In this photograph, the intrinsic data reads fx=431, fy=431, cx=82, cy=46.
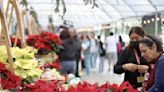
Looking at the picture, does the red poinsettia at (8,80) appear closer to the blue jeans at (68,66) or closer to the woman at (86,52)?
→ the blue jeans at (68,66)

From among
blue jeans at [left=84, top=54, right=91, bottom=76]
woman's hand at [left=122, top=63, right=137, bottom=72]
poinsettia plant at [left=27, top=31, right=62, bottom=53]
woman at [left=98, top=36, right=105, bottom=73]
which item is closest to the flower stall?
woman's hand at [left=122, top=63, right=137, bottom=72]

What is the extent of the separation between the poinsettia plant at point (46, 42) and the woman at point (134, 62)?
2418mm

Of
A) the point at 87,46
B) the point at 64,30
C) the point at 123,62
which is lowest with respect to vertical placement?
the point at 87,46

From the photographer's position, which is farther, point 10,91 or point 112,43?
point 112,43

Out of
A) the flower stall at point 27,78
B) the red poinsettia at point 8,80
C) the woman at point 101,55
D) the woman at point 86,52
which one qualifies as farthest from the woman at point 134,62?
the woman at point 101,55

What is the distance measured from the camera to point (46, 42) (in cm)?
700

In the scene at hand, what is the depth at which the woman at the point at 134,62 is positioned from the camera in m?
4.33

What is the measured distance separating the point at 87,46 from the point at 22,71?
36.1 feet

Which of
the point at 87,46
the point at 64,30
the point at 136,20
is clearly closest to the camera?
the point at 64,30

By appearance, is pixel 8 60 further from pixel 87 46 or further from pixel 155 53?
pixel 87 46

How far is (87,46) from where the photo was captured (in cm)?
1459

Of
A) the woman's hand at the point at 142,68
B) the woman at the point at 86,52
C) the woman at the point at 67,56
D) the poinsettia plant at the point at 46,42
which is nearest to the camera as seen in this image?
the woman's hand at the point at 142,68

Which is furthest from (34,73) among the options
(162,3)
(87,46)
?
(87,46)

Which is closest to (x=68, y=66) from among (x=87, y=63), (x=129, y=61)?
(x=129, y=61)
